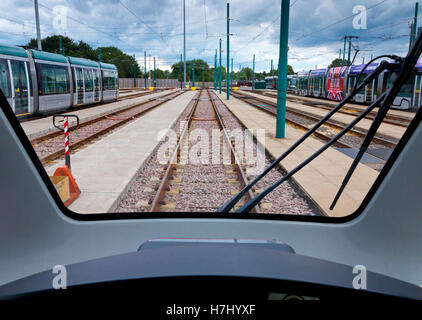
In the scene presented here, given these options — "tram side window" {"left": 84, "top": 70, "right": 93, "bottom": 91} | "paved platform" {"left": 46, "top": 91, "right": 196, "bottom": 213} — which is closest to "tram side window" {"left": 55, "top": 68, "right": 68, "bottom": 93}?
"tram side window" {"left": 84, "top": 70, "right": 93, "bottom": 91}

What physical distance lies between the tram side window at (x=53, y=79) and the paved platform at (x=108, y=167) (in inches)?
250

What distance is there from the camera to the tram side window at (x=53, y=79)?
17.0 m

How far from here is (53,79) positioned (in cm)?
1820

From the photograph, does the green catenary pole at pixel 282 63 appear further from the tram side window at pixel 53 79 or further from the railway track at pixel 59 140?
the tram side window at pixel 53 79

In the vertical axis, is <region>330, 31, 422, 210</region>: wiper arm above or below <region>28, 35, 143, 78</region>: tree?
below

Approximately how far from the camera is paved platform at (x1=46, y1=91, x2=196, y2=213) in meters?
5.71

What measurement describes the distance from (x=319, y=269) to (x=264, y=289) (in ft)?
0.90

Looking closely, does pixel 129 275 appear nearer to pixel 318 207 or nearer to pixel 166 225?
pixel 166 225

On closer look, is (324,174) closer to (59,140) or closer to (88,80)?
(59,140)

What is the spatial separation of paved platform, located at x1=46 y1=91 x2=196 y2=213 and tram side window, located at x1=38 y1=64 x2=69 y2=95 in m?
6.34

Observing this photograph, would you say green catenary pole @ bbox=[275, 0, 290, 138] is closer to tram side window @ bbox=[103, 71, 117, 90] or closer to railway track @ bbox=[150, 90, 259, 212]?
railway track @ bbox=[150, 90, 259, 212]

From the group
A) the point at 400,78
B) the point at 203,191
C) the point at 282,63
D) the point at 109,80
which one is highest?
the point at 282,63

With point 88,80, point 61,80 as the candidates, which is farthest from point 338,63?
point 88,80

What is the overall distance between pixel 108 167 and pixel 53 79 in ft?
40.8
